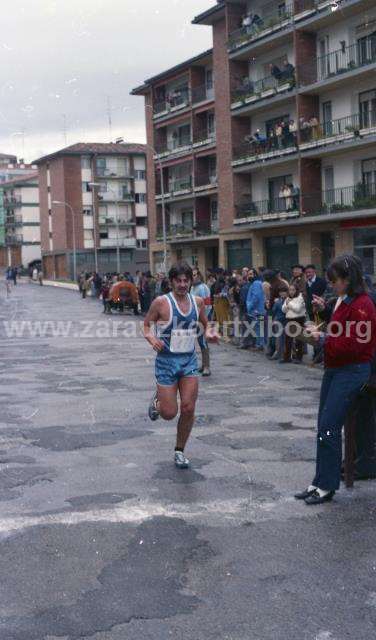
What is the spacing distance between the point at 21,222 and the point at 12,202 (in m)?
3.50

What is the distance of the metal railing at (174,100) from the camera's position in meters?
49.1

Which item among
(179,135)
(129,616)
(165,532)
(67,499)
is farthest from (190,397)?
(179,135)

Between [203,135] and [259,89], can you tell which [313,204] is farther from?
[203,135]

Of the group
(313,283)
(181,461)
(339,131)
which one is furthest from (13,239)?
(181,461)

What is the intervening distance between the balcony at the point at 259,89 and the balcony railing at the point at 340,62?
2.45ft

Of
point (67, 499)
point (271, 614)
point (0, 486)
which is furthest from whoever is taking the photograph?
point (0, 486)

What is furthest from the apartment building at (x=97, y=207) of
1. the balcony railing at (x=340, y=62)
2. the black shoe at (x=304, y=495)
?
the black shoe at (x=304, y=495)

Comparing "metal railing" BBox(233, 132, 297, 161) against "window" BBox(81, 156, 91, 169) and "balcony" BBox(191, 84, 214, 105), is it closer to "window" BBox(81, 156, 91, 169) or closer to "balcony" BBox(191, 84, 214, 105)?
"balcony" BBox(191, 84, 214, 105)

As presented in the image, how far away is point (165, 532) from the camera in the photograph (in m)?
5.46

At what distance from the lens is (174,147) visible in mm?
51375

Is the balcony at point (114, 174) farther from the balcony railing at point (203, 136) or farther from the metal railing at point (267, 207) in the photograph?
the metal railing at point (267, 207)

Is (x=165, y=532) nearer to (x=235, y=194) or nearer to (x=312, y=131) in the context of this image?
(x=312, y=131)

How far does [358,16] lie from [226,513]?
30.4 metres

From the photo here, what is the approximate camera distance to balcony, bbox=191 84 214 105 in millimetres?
47338
